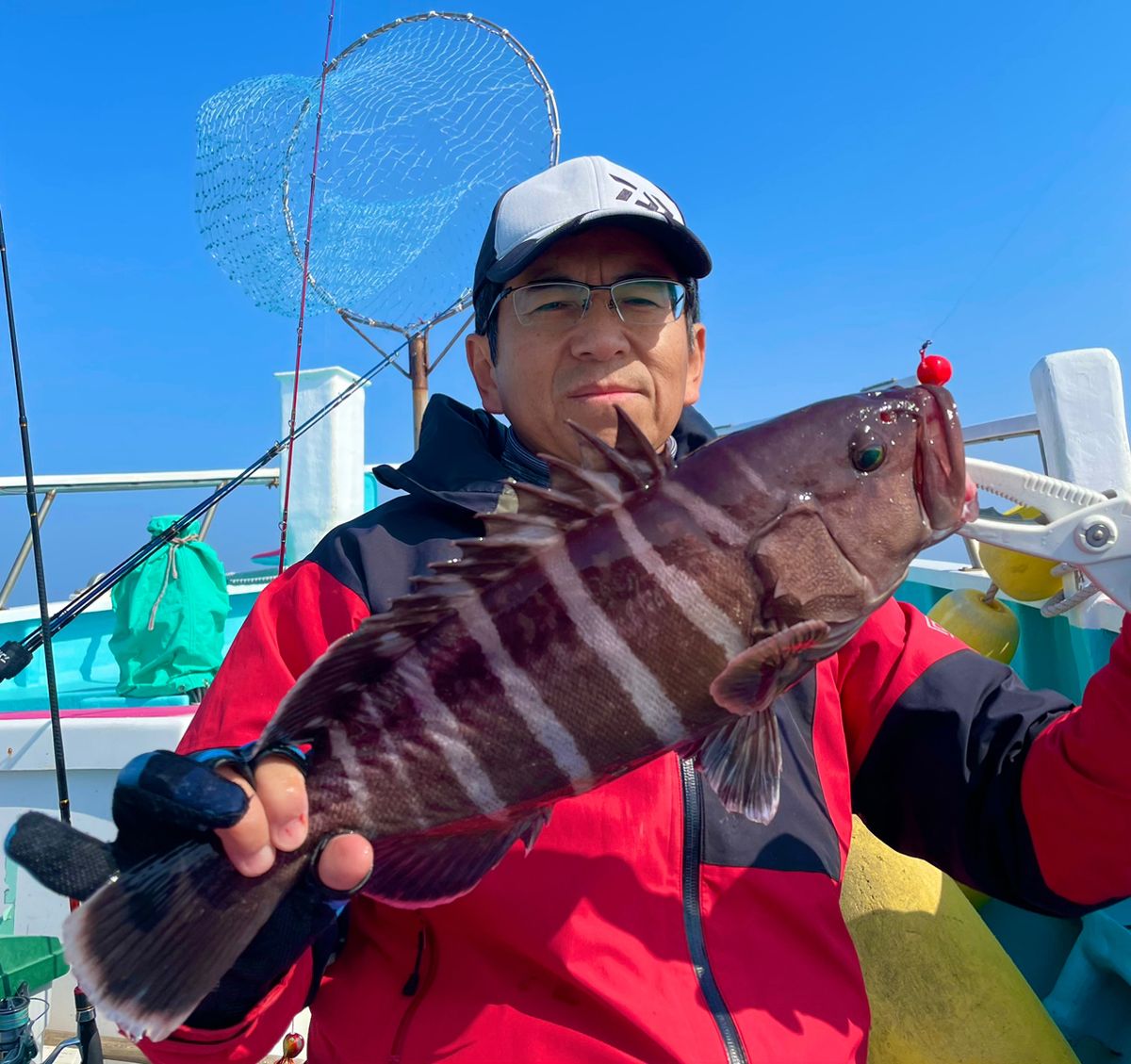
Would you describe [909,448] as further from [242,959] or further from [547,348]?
[242,959]

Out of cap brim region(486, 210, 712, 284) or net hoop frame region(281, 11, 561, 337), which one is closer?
cap brim region(486, 210, 712, 284)

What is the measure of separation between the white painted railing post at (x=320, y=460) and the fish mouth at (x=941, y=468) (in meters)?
7.59

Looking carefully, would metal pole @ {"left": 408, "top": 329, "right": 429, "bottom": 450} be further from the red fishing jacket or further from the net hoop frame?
the red fishing jacket

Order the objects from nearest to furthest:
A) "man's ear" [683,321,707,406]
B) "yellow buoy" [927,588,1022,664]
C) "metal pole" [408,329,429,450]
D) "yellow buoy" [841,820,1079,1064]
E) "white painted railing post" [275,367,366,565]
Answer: "yellow buoy" [841,820,1079,1064], "man's ear" [683,321,707,406], "yellow buoy" [927,588,1022,664], "metal pole" [408,329,429,450], "white painted railing post" [275,367,366,565]

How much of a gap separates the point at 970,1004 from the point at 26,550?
821cm

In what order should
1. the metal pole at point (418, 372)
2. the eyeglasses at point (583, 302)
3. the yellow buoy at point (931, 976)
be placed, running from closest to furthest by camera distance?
the eyeglasses at point (583, 302) → the yellow buoy at point (931, 976) → the metal pole at point (418, 372)

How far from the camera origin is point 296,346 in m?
5.82

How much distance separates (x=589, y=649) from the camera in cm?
151

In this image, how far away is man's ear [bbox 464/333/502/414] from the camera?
2.72 m

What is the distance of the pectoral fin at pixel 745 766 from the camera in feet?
5.16

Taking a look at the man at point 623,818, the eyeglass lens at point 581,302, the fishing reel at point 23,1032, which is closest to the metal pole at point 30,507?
the fishing reel at point 23,1032

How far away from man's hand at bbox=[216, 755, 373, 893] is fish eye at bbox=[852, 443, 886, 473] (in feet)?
4.05

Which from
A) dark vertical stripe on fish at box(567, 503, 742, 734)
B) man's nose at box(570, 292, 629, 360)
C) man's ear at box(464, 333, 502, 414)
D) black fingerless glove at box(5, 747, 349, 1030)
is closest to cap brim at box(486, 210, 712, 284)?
man's nose at box(570, 292, 629, 360)

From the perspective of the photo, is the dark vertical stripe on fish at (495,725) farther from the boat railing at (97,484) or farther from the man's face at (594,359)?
the boat railing at (97,484)
